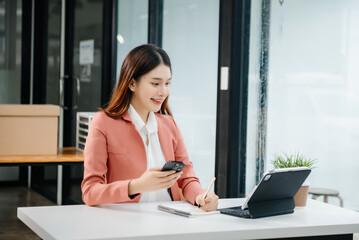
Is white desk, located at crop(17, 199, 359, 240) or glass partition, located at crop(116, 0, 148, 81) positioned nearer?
white desk, located at crop(17, 199, 359, 240)

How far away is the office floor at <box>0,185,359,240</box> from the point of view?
4.71 m

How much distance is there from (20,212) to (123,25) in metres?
3.13

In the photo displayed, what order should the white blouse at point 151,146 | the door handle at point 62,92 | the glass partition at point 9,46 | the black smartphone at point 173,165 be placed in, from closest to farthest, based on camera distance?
the black smartphone at point 173,165, the white blouse at point 151,146, the door handle at point 62,92, the glass partition at point 9,46

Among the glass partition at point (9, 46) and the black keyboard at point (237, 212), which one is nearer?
the black keyboard at point (237, 212)

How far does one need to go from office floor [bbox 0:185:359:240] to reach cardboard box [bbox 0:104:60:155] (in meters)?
0.85

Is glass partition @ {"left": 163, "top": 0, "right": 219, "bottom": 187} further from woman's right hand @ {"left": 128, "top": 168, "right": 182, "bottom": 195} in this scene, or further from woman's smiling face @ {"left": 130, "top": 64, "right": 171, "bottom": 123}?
woman's right hand @ {"left": 128, "top": 168, "right": 182, "bottom": 195}

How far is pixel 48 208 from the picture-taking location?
216 cm

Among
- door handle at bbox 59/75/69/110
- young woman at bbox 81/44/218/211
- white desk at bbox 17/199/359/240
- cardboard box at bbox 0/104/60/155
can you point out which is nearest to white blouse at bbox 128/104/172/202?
young woman at bbox 81/44/218/211

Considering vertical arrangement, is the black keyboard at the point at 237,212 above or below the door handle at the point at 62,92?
below

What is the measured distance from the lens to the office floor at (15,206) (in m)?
4.71

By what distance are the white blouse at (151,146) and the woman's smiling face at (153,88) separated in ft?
0.21

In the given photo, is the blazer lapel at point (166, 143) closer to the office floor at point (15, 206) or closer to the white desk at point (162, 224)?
the white desk at point (162, 224)

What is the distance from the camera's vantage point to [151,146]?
98.7 inches

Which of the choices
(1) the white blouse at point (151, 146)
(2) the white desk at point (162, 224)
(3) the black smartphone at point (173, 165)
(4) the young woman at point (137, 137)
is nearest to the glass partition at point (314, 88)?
(2) the white desk at point (162, 224)
